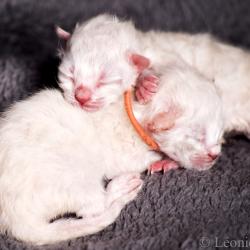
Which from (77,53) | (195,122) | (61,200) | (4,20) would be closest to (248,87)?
(195,122)

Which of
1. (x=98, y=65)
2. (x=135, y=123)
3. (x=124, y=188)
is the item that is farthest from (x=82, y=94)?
(x=124, y=188)

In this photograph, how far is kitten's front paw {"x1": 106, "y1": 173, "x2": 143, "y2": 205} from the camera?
1.87m

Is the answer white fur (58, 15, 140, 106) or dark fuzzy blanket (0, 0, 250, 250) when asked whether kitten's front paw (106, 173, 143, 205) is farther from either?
white fur (58, 15, 140, 106)

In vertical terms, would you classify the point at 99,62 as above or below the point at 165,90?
above

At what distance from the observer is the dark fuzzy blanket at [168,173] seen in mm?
1736

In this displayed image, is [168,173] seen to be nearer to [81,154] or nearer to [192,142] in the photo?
[192,142]

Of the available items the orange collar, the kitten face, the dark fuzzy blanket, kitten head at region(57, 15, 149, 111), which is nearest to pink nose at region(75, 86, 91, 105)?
kitten head at region(57, 15, 149, 111)

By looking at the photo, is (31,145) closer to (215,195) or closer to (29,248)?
(29,248)

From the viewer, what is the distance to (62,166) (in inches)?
71.2

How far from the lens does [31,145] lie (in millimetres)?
1813

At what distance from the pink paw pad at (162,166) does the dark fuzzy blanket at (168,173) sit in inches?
1.0

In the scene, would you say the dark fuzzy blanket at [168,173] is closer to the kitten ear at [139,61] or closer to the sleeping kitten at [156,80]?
the sleeping kitten at [156,80]

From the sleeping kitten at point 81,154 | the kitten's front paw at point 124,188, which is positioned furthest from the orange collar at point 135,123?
the kitten's front paw at point 124,188

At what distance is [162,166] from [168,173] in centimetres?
3
